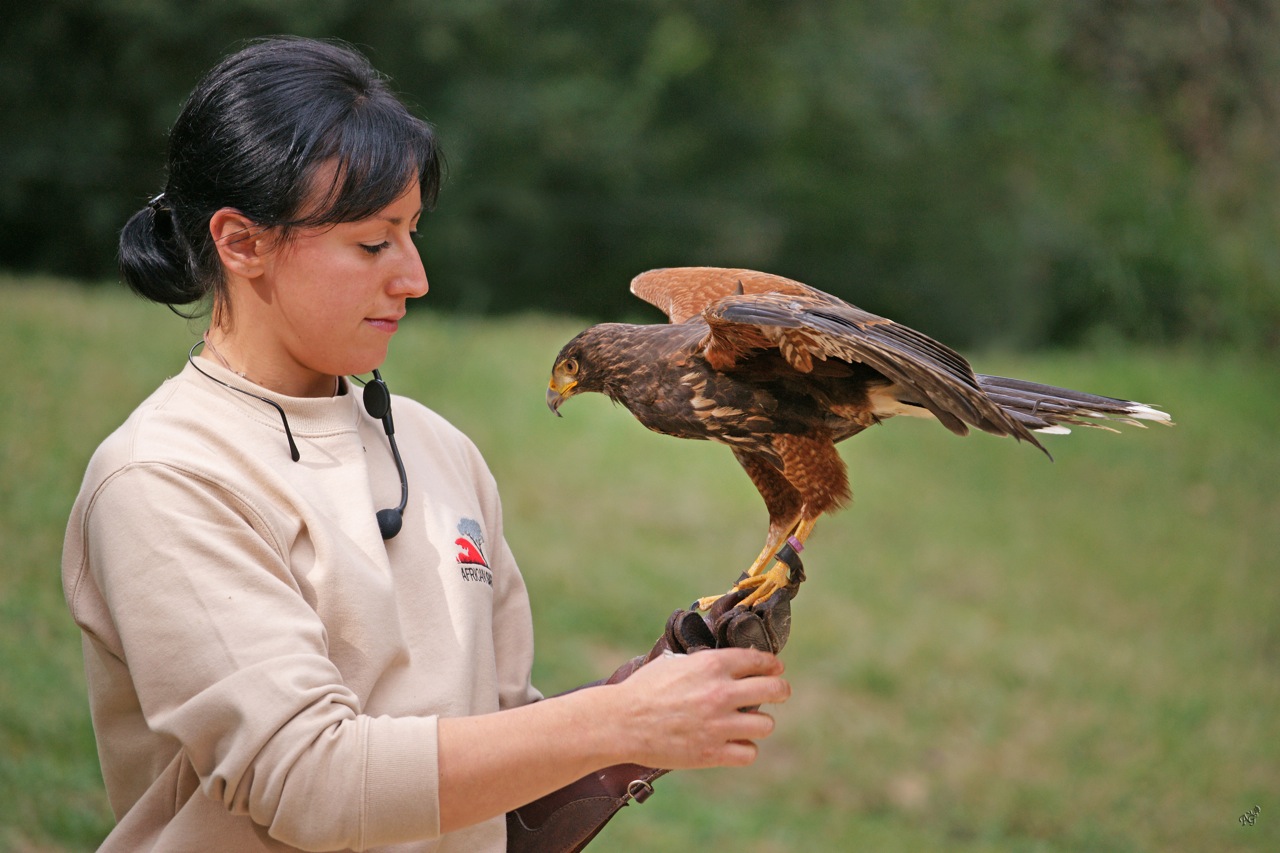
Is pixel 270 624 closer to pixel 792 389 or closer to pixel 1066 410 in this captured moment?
pixel 792 389

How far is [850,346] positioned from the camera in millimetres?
1729

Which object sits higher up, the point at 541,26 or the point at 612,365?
the point at 541,26

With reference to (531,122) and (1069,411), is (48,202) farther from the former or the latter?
(1069,411)

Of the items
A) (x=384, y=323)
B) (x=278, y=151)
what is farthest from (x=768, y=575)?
(x=278, y=151)

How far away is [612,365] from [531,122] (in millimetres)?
10200

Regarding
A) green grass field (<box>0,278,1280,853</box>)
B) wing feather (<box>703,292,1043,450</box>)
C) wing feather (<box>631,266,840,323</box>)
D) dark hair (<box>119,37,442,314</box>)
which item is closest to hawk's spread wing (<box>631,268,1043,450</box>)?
wing feather (<box>703,292,1043,450</box>)

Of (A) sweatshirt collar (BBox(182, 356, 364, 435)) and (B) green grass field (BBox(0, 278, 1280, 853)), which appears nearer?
(A) sweatshirt collar (BBox(182, 356, 364, 435))

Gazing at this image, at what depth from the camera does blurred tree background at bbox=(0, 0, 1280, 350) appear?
1037cm

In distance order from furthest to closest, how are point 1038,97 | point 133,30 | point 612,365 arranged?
point 1038,97 → point 133,30 → point 612,365

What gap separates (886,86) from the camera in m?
14.2

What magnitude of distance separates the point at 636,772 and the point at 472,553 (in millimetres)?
397

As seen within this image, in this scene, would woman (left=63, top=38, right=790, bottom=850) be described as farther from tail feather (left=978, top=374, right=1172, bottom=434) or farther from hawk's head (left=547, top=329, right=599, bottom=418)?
tail feather (left=978, top=374, right=1172, bottom=434)

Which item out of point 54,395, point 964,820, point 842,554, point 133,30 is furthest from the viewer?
point 133,30

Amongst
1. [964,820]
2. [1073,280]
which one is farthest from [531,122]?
[964,820]
